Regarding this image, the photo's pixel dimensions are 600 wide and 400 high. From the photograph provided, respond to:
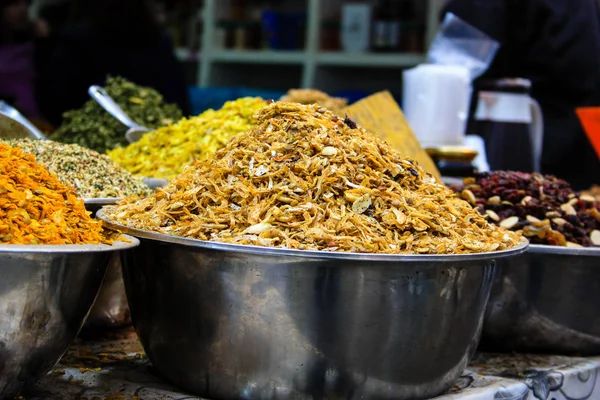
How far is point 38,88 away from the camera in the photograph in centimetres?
327

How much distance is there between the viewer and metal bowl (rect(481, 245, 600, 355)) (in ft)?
4.13

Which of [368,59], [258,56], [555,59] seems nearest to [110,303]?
[555,59]

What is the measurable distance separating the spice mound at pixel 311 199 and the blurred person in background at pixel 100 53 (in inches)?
85.7

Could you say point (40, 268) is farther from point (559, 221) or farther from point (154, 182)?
point (559, 221)

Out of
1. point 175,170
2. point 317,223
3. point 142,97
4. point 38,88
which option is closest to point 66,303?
point 317,223

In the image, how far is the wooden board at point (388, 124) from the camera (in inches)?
63.7

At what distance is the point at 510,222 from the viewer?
1.30 metres

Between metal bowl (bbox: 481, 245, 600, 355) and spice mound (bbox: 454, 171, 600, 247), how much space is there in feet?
0.12

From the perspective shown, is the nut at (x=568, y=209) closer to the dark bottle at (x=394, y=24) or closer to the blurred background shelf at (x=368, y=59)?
the blurred background shelf at (x=368, y=59)

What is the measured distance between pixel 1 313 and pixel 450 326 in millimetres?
525

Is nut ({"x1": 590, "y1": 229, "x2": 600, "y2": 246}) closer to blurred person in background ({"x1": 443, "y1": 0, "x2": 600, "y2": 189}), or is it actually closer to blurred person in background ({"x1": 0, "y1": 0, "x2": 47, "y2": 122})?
blurred person in background ({"x1": 443, "y1": 0, "x2": 600, "y2": 189})

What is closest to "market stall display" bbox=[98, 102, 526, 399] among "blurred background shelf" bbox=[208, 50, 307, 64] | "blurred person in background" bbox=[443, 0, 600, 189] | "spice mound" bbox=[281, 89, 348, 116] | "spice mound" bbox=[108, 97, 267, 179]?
"spice mound" bbox=[108, 97, 267, 179]

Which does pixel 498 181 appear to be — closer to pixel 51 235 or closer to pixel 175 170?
pixel 175 170

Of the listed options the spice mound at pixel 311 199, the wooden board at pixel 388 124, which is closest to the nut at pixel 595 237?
the spice mound at pixel 311 199
